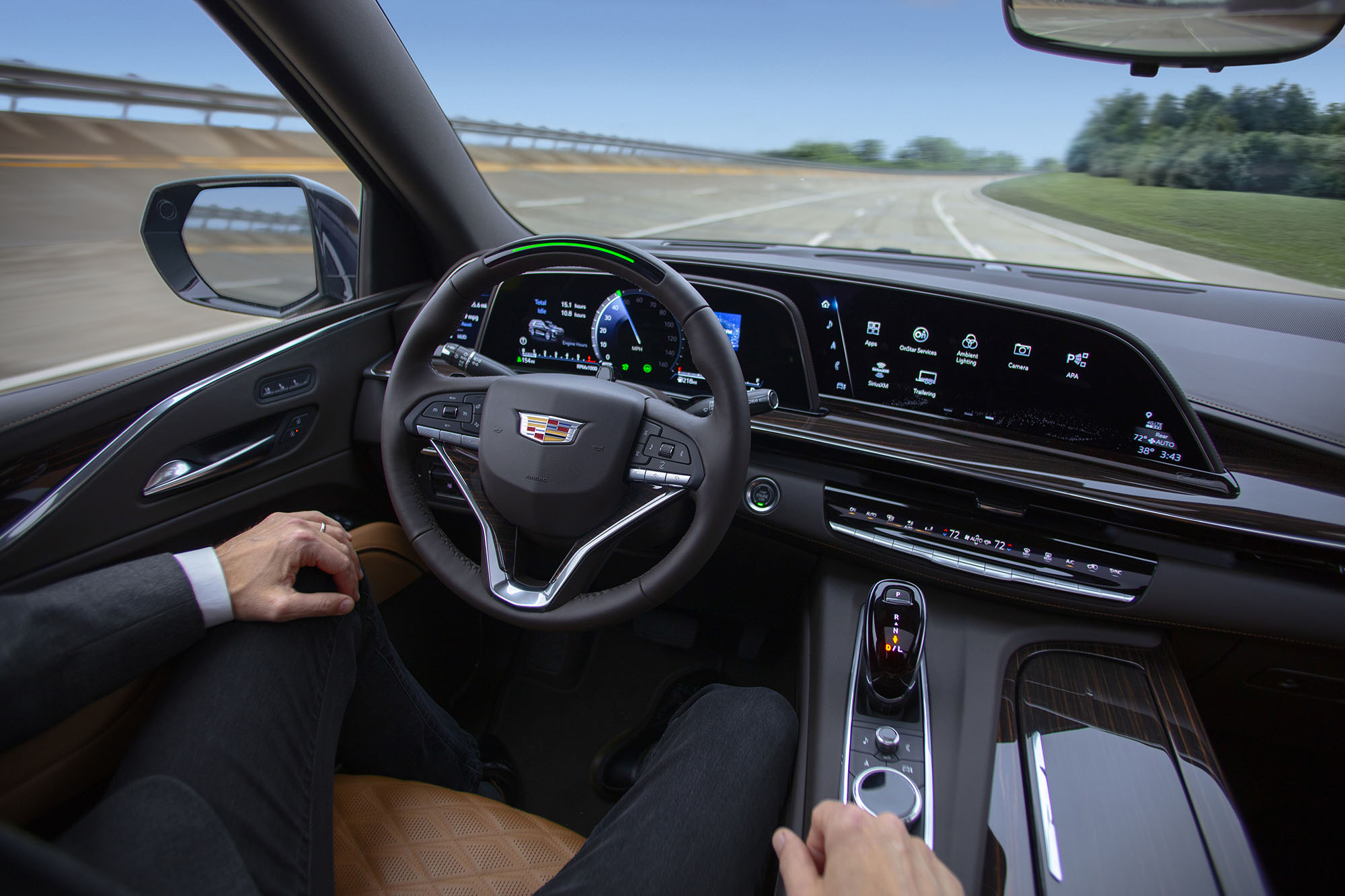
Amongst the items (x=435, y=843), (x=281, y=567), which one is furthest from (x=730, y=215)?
(x=435, y=843)

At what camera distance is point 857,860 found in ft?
3.07

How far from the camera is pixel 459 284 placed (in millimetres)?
1477

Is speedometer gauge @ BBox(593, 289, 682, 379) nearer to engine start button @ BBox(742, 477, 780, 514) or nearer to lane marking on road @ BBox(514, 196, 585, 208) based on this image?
engine start button @ BBox(742, 477, 780, 514)

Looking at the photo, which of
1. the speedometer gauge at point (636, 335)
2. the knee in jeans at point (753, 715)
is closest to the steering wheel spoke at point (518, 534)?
the knee in jeans at point (753, 715)

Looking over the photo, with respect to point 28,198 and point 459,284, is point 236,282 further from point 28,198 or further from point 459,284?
point 459,284

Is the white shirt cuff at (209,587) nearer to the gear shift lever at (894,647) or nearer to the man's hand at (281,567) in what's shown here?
the man's hand at (281,567)

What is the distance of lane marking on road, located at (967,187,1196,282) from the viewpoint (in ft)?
6.48

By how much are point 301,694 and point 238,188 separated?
158 centimetres

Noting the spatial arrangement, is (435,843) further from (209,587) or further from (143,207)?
(143,207)

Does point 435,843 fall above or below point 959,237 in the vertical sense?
below

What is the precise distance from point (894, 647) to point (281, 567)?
1.15 metres

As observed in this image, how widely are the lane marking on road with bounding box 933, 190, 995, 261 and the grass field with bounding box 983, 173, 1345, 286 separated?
0.20 meters

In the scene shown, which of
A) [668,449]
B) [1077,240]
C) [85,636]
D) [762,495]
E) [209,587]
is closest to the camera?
[85,636]

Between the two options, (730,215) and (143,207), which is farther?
(730,215)
